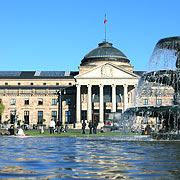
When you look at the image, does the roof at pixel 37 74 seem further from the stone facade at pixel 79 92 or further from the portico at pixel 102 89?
the portico at pixel 102 89

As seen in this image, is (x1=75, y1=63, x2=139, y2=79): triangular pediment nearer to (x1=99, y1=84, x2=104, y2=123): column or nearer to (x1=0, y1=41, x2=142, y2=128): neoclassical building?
(x1=0, y1=41, x2=142, y2=128): neoclassical building

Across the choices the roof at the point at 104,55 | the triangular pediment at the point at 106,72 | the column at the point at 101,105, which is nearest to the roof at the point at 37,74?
the roof at the point at 104,55

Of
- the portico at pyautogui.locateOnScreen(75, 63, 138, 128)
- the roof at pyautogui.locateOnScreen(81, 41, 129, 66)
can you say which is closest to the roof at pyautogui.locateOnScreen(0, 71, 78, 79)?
the roof at pyautogui.locateOnScreen(81, 41, 129, 66)

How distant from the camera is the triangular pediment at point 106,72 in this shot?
91.4 metres

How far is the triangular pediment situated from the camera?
91.4 metres

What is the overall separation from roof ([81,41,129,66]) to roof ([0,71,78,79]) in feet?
30.8

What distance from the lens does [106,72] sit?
91.9 meters

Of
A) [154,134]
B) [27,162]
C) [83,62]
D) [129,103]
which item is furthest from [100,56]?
[27,162]

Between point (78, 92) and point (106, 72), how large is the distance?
842 cm

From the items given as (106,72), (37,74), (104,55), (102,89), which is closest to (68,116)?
(102,89)

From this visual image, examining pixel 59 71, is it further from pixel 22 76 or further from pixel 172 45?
pixel 172 45

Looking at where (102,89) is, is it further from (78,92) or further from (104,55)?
(104,55)

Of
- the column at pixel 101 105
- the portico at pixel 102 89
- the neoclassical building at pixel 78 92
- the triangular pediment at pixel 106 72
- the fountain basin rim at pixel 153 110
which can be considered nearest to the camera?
the fountain basin rim at pixel 153 110

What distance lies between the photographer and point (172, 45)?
20.0 metres
